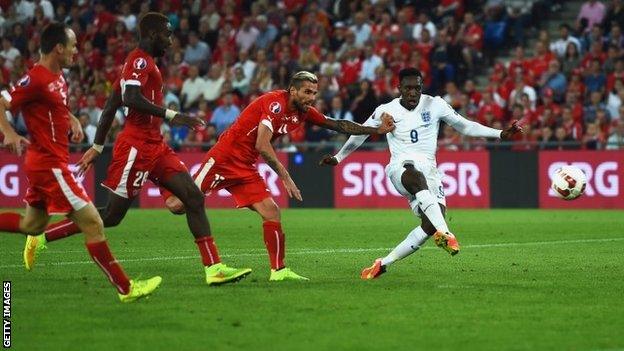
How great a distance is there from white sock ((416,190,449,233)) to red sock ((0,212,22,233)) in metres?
3.86

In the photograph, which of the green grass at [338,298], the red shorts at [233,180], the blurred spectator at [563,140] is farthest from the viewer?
the blurred spectator at [563,140]

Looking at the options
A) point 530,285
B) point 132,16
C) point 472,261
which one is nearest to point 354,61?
point 132,16

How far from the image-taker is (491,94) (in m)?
26.1

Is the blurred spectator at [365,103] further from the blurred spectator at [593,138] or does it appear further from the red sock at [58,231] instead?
the red sock at [58,231]

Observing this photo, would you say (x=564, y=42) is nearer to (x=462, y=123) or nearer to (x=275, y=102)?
(x=462, y=123)

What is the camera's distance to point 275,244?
493 inches

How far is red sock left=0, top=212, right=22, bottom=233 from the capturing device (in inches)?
443

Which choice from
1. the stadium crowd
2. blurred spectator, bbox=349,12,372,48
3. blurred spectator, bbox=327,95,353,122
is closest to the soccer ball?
the stadium crowd

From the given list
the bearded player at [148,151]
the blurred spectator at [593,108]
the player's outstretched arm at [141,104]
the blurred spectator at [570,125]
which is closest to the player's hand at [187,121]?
the player's outstretched arm at [141,104]

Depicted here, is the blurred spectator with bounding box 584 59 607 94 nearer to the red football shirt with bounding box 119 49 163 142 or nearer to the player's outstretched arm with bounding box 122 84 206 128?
the red football shirt with bounding box 119 49 163 142

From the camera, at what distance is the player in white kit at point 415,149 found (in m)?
12.8

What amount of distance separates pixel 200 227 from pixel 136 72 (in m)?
1.48

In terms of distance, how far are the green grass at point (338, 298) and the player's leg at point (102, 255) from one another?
0.11m

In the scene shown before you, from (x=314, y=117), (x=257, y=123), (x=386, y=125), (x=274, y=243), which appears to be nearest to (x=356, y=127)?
(x=386, y=125)
